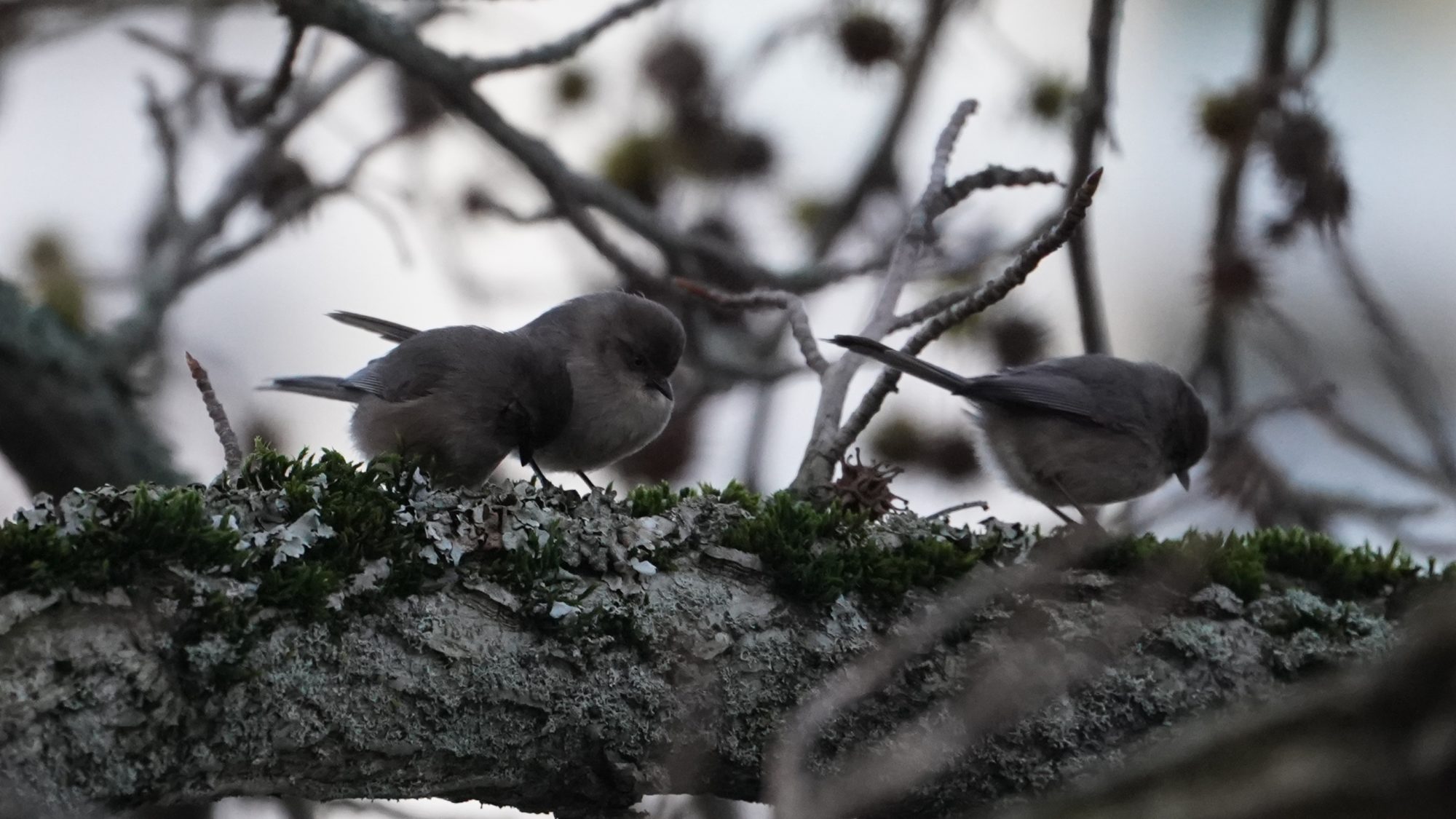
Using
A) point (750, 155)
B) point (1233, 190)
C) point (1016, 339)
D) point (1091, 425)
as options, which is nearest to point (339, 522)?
point (1091, 425)

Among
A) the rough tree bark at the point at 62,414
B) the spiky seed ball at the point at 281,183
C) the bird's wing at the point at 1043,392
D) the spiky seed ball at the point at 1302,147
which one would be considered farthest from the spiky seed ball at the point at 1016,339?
the rough tree bark at the point at 62,414

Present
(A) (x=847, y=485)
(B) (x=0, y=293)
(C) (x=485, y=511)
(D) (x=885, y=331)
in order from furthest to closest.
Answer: (B) (x=0, y=293), (D) (x=885, y=331), (A) (x=847, y=485), (C) (x=485, y=511)

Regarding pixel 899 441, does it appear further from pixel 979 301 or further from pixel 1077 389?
pixel 979 301

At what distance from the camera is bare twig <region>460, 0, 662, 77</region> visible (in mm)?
4566

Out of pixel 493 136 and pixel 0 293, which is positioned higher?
pixel 493 136

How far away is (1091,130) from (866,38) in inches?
70.1

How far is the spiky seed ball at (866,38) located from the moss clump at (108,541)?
15.1 feet

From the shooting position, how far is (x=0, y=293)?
4.54m

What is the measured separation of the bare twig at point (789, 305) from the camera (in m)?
3.96

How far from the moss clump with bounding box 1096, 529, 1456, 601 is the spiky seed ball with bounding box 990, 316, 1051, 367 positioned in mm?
2557

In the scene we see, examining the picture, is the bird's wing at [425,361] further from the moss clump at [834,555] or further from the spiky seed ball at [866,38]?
the spiky seed ball at [866,38]

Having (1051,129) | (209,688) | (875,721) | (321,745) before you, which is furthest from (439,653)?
(1051,129)

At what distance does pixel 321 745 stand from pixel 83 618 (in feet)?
1.42

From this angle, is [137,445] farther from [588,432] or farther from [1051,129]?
[1051,129]
